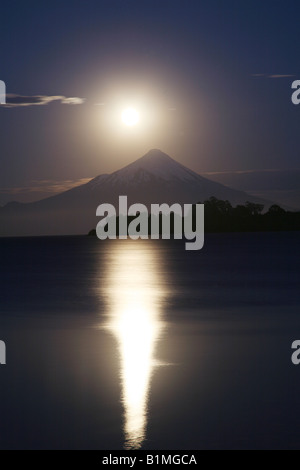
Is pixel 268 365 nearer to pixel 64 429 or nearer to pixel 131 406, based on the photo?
pixel 131 406

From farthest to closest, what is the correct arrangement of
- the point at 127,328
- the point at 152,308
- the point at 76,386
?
the point at 152,308 → the point at 127,328 → the point at 76,386

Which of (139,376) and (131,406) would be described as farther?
(139,376)

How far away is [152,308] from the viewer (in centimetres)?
2978

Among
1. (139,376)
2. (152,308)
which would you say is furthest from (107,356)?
(152,308)

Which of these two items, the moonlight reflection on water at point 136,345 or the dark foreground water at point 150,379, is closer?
the dark foreground water at point 150,379

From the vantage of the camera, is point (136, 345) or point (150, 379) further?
point (136, 345)

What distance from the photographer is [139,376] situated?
13883 mm

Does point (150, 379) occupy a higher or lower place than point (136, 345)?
lower

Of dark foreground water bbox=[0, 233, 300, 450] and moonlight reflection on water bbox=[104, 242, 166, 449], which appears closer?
dark foreground water bbox=[0, 233, 300, 450]
